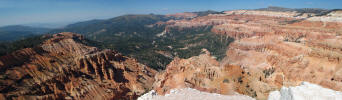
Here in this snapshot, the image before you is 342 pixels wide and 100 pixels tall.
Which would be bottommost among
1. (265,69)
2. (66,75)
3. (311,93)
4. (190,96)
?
(265,69)

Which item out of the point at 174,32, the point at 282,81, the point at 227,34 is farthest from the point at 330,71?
the point at 174,32

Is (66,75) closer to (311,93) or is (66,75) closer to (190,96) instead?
(190,96)

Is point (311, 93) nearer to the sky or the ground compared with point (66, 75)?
nearer to the sky

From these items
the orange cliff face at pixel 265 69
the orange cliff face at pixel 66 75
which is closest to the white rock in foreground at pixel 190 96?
the orange cliff face at pixel 265 69

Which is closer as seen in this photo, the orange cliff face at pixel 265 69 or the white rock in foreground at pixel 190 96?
the white rock in foreground at pixel 190 96

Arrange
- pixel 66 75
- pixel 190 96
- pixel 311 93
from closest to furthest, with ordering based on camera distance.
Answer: pixel 311 93 → pixel 190 96 → pixel 66 75

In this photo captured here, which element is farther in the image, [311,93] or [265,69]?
[265,69]

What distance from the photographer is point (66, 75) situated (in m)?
28.4

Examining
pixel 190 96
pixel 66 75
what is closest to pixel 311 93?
pixel 190 96

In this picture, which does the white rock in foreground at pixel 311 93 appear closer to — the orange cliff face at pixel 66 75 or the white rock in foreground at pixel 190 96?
the white rock in foreground at pixel 190 96

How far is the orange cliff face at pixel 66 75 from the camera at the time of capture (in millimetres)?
24266

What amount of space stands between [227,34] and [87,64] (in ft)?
243

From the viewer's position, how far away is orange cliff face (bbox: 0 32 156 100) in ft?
79.6

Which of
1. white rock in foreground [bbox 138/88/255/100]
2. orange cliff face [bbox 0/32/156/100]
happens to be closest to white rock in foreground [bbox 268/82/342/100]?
white rock in foreground [bbox 138/88/255/100]
